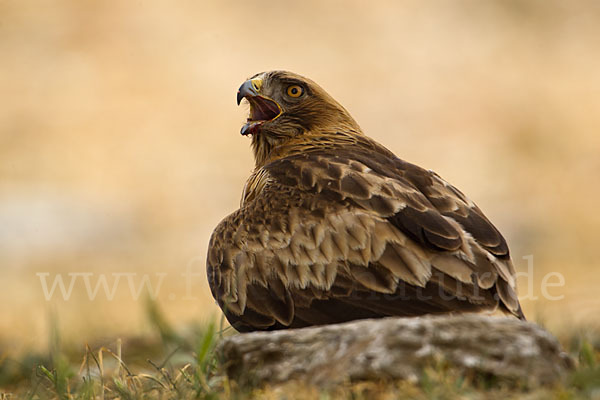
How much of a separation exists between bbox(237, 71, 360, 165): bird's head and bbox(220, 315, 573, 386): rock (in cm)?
305

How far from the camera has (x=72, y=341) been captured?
8.24m

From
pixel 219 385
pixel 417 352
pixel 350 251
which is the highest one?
pixel 350 251

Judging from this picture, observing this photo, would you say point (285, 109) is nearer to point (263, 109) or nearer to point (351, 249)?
point (263, 109)

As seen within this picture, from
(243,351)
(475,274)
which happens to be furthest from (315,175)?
(243,351)

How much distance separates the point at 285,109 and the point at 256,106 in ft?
0.97

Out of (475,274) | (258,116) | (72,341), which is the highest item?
(258,116)

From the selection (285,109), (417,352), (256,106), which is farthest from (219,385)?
(256,106)

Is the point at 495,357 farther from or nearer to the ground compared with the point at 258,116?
nearer to the ground

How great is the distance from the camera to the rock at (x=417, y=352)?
371cm

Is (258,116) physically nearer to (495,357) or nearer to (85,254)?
(495,357)

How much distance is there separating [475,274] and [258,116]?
2.86m

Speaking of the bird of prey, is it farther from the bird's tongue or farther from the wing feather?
the bird's tongue

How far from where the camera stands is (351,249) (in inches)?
196

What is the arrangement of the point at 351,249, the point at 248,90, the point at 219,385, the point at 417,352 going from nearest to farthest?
the point at 417,352, the point at 219,385, the point at 351,249, the point at 248,90
